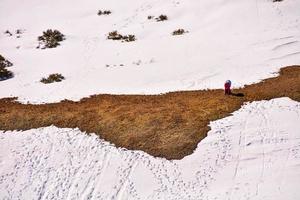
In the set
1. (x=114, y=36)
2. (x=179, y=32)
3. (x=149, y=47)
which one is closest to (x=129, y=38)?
(x=114, y=36)

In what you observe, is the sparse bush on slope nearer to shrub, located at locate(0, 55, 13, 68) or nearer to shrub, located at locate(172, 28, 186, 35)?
shrub, located at locate(0, 55, 13, 68)

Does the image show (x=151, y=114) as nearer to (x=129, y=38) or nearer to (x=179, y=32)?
(x=129, y=38)

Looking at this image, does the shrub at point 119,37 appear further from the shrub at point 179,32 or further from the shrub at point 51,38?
the shrub at point 51,38

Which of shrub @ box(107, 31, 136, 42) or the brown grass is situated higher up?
shrub @ box(107, 31, 136, 42)

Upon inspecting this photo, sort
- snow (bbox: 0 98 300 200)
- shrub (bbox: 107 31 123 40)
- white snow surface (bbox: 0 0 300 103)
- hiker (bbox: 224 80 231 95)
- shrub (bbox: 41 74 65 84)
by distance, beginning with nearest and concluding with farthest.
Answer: snow (bbox: 0 98 300 200) → hiker (bbox: 224 80 231 95) → white snow surface (bbox: 0 0 300 103) → shrub (bbox: 41 74 65 84) → shrub (bbox: 107 31 123 40)

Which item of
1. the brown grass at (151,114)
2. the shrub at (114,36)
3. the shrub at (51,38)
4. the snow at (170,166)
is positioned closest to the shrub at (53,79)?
the brown grass at (151,114)

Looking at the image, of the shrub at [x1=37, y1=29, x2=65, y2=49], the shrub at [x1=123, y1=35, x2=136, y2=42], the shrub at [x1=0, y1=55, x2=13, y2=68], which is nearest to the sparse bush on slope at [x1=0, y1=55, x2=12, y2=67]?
the shrub at [x1=0, y1=55, x2=13, y2=68]
